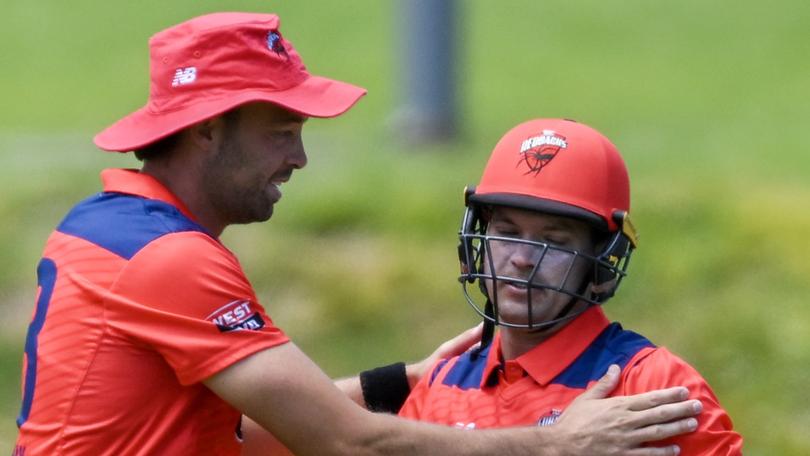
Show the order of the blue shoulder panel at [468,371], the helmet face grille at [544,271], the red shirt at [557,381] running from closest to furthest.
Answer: the red shirt at [557,381] < the helmet face grille at [544,271] < the blue shoulder panel at [468,371]

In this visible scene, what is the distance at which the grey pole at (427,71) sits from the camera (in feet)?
38.1

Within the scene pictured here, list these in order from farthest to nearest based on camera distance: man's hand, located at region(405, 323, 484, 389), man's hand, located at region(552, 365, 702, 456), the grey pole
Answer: the grey pole → man's hand, located at region(405, 323, 484, 389) → man's hand, located at region(552, 365, 702, 456)

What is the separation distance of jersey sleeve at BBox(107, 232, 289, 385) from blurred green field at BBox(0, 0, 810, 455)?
4.93 m

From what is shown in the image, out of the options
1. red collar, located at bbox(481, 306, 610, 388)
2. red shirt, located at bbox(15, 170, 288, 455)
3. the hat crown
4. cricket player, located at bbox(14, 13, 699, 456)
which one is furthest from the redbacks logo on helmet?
red shirt, located at bbox(15, 170, 288, 455)

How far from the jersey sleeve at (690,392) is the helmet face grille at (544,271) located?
0.25 meters

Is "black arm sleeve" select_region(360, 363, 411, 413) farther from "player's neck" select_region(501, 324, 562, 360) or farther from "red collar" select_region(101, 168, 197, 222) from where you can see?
"red collar" select_region(101, 168, 197, 222)

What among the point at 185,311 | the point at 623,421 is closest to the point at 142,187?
the point at 185,311

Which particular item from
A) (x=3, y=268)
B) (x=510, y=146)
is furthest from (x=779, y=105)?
(x=510, y=146)

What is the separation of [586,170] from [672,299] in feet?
17.7

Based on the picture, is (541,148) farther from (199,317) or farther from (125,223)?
(125,223)

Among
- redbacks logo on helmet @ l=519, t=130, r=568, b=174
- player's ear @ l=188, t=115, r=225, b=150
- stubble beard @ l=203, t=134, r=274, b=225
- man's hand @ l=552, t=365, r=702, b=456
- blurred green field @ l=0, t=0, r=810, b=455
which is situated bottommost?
blurred green field @ l=0, t=0, r=810, b=455

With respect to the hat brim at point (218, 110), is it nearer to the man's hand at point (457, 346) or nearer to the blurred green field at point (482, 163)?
the man's hand at point (457, 346)

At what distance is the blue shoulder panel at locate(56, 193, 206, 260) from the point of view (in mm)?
4141

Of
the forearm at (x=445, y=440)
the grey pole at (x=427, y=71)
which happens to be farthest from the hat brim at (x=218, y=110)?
the grey pole at (x=427, y=71)
